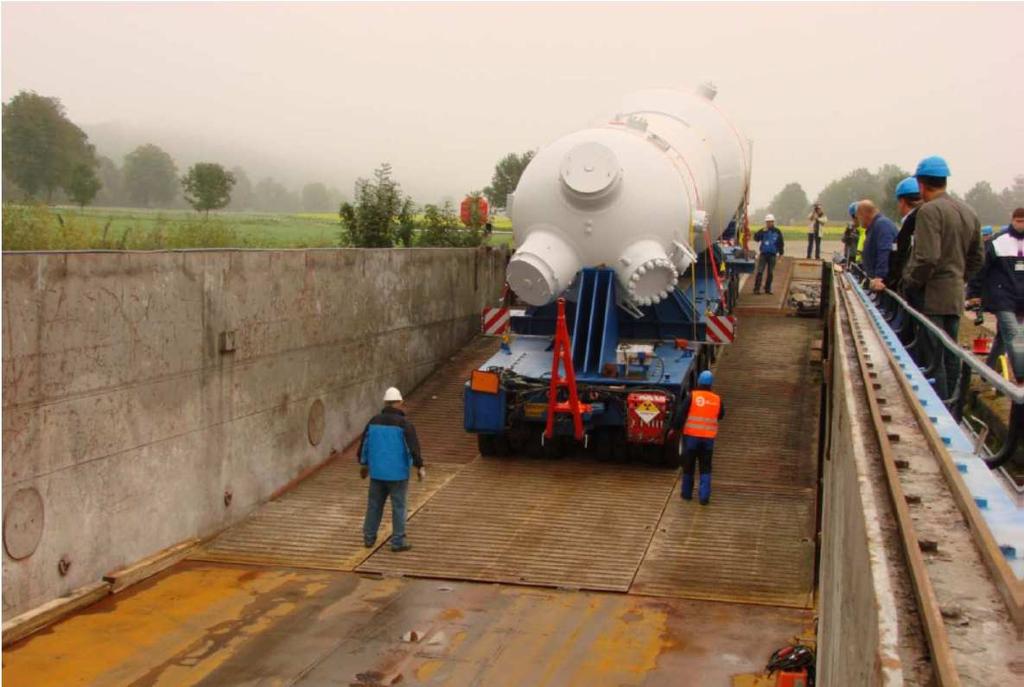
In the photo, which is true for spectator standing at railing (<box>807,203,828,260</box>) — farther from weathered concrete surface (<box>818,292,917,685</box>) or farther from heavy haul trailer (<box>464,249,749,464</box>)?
weathered concrete surface (<box>818,292,917,685</box>)

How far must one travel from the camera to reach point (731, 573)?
36.2ft

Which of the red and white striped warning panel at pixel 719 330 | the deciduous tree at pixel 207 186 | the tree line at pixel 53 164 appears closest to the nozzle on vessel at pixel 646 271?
the red and white striped warning panel at pixel 719 330

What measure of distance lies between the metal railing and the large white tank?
2.34 metres

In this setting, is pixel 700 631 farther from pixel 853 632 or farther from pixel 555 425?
pixel 853 632

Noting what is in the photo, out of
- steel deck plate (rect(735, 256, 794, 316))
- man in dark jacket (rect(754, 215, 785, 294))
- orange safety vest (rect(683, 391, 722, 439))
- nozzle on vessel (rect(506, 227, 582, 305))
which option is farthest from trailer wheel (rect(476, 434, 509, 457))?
man in dark jacket (rect(754, 215, 785, 294))

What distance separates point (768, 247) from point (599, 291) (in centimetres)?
1005

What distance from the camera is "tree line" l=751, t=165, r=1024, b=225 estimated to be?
2276 inches

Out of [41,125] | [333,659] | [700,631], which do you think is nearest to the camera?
[333,659]

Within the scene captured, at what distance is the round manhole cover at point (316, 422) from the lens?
1473 cm

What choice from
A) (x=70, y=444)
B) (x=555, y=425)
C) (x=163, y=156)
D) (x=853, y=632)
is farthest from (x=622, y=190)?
(x=163, y=156)

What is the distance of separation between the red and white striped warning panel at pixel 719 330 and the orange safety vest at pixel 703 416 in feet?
8.67

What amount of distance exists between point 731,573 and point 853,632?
789 cm

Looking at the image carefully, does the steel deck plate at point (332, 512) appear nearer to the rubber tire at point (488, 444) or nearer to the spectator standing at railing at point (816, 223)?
the rubber tire at point (488, 444)

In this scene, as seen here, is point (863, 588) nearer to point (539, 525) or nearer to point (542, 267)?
point (539, 525)
